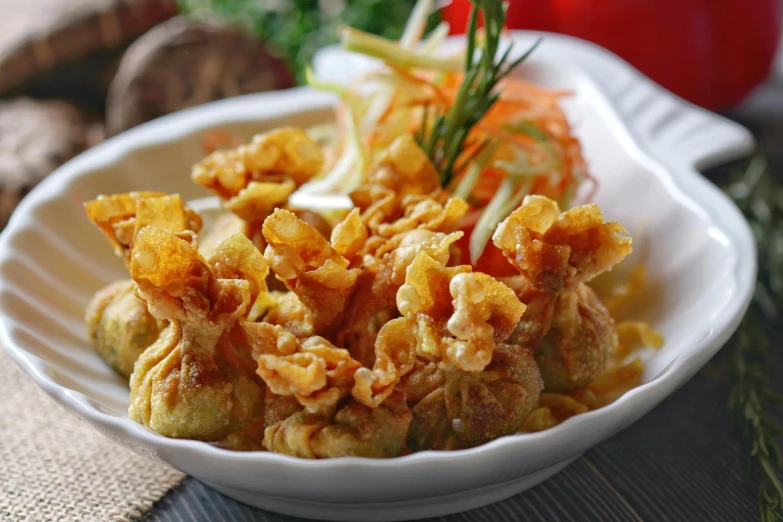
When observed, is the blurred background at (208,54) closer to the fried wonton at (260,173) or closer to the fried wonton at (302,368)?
the fried wonton at (260,173)

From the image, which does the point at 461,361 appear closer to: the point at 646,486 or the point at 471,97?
the point at 646,486

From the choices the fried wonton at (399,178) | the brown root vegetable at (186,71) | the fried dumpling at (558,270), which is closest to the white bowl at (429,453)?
the fried dumpling at (558,270)

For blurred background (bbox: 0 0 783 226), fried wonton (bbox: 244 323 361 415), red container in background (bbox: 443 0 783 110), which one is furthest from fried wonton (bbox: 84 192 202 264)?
red container in background (bbox: 443 0 783 110)

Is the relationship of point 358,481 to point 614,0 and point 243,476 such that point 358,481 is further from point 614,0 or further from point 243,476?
point 614,0

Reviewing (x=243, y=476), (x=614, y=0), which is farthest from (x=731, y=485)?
(x=614, y=0)

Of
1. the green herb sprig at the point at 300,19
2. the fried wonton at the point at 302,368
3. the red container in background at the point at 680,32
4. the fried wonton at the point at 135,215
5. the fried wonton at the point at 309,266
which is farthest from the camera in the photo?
the green herb sprig at the point at 300,19

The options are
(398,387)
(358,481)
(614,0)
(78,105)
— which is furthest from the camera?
(78,105)

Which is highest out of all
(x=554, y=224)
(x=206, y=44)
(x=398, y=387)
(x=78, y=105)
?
(x=554, y=224)
